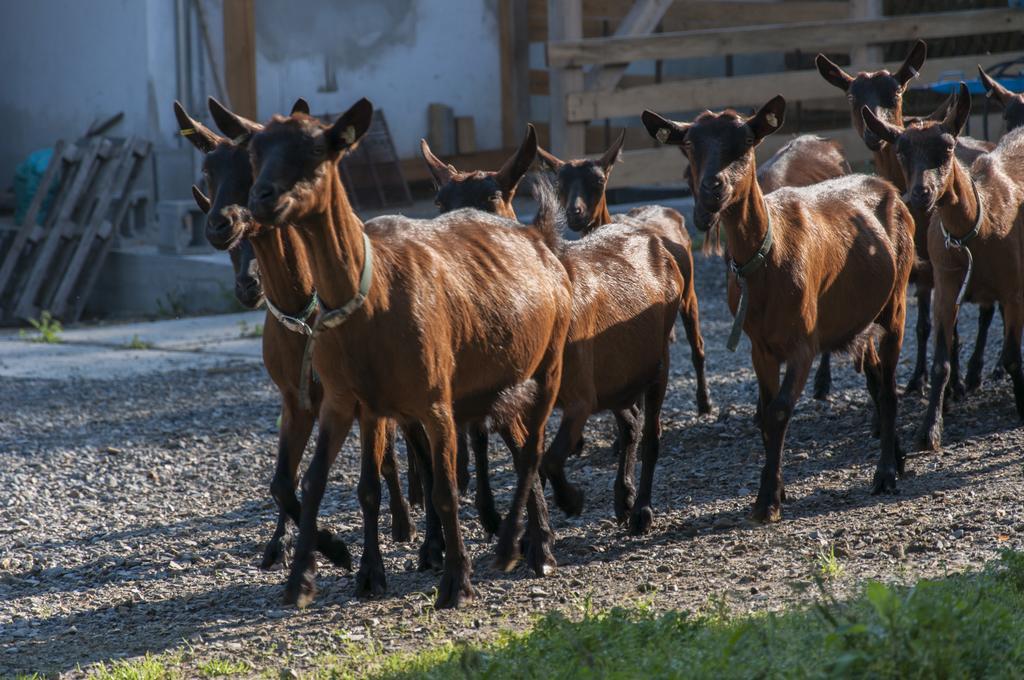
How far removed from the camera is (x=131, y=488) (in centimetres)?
826

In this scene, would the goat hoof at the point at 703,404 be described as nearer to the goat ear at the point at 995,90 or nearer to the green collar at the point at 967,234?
the green collar at the point at 967,234

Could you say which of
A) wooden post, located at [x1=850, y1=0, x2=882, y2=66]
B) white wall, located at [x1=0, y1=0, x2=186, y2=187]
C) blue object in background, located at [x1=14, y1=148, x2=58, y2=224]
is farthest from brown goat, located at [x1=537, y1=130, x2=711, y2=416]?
blue object in background, located at [x1=14, y1=148, x2=58, y2=224]

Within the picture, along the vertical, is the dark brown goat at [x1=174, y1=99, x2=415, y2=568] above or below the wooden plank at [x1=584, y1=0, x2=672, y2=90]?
below

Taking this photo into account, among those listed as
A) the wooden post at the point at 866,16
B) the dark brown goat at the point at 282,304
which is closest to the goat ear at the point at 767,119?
the dark brown goat at the point at 282,304

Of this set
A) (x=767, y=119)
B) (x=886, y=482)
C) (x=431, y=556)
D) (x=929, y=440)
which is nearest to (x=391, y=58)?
(x=929, y=440)

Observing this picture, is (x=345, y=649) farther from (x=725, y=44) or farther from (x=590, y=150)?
(x=590, y=150)

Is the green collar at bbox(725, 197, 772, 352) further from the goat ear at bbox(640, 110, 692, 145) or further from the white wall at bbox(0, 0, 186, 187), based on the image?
the white wall at bbox(0, 0, 186, 187)

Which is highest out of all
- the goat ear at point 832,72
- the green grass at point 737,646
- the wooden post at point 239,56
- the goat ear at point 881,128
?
the wooden post at point 239,56

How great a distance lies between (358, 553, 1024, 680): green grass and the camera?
4043mm

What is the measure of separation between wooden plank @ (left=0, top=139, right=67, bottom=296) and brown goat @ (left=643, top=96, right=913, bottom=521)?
32.9ft

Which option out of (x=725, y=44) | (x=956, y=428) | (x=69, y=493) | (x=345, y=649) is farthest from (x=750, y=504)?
(x=725, y=44)

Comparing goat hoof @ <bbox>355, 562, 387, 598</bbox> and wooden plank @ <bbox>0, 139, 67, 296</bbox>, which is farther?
wooden plank @ <bbox>0, 139, 67, 296</bbox>

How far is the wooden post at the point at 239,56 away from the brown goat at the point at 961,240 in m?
7.88

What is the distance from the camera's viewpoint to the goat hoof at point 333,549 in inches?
247
